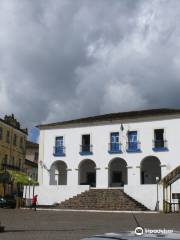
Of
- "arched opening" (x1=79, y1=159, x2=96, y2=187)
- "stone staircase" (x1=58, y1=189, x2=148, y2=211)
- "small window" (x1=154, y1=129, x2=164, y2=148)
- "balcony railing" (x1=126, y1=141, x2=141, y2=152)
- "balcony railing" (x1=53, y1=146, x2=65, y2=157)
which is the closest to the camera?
"stone staircase" (x1=58, y1=189, x2=148, y2=211)

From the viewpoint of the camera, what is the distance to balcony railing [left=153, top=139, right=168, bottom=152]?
36.6m

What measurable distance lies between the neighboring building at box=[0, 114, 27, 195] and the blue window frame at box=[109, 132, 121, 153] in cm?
1711

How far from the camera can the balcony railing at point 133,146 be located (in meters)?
37.7

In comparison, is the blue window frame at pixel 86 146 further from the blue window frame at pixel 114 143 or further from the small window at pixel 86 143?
the blue window frame at pixel 114 143

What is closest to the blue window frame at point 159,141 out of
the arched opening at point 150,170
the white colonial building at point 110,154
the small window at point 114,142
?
the white colonial building at point 110,154

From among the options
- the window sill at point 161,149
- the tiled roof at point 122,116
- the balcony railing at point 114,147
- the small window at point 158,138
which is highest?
the tiled roof at point 122,116

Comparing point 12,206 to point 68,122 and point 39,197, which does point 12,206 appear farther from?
point 68,122

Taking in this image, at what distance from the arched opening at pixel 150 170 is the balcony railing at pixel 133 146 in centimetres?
159

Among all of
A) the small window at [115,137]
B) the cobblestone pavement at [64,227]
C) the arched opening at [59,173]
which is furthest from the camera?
the arched opening at [59,173]

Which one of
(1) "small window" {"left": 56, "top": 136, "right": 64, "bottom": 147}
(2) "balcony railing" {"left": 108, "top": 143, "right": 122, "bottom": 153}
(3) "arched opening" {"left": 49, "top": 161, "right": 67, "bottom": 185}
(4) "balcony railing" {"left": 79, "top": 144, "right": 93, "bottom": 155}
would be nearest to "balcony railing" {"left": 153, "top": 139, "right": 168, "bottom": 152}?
(2) "balcony railing" {"left": 108, "top": 143, "right": 122, "bottom": 153}

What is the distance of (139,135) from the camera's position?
37969 mm

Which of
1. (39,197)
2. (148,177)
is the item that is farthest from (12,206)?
(148,177)

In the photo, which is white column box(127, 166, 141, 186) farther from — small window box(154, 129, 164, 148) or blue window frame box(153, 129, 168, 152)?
small window box(154, 129, 164, 148)

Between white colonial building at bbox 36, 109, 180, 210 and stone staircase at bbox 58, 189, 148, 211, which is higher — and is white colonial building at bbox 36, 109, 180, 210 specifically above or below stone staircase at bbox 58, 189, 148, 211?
above
